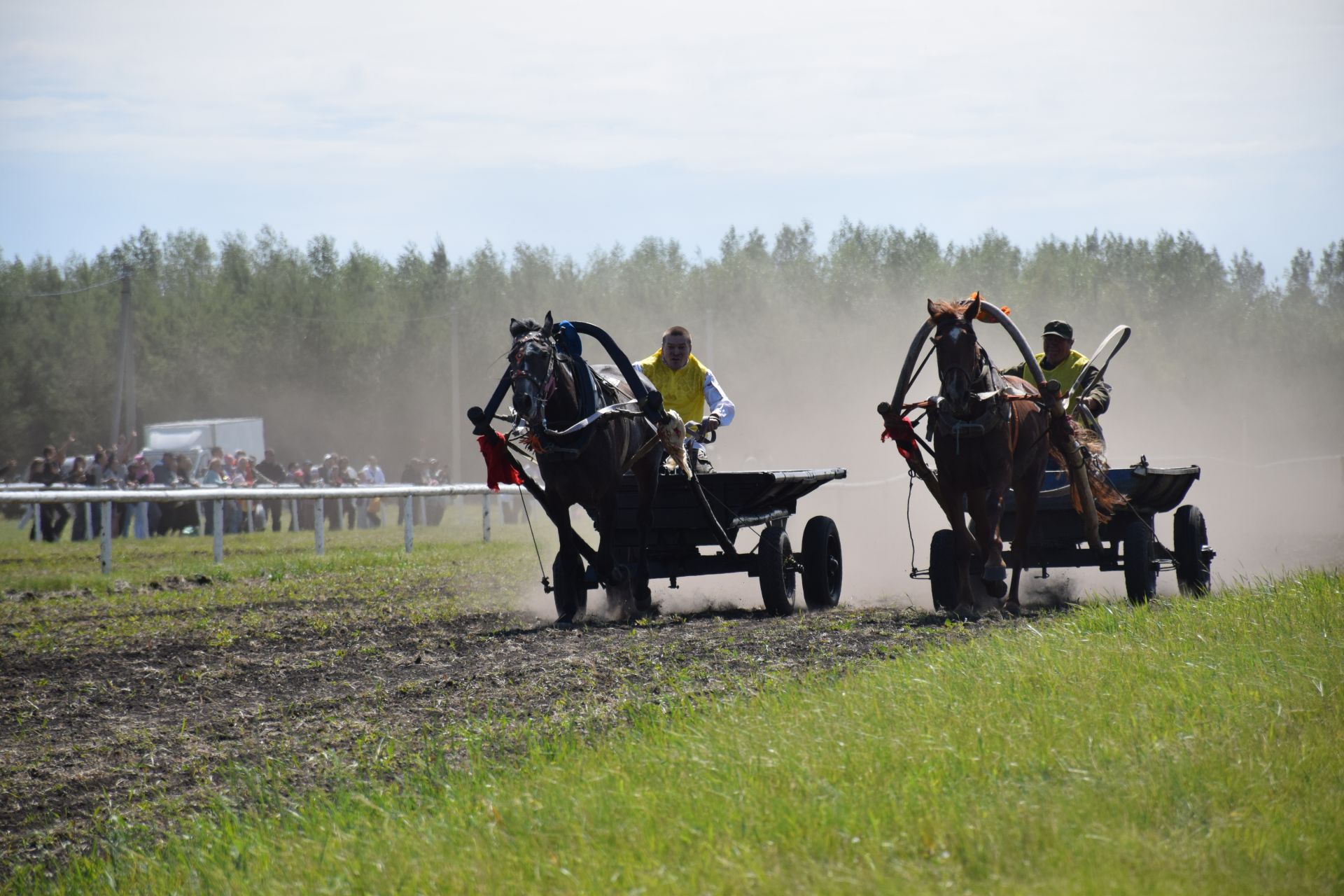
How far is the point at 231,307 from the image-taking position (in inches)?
2458

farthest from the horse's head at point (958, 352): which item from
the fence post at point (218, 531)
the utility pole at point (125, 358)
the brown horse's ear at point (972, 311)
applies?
the utility pole at point (125, 358)

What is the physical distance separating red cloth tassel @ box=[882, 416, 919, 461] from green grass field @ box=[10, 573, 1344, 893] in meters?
3.57

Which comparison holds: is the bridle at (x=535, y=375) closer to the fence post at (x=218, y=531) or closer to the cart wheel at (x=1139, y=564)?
the cart wheel at (x=1139, y=564)

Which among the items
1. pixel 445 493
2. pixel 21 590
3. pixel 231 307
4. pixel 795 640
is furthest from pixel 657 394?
pixel 231 307

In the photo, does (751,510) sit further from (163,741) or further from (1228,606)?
(163,741)

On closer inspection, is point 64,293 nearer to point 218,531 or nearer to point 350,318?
point 350,318

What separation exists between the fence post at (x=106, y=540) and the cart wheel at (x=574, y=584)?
7442mm

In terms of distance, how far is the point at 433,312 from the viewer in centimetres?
6662

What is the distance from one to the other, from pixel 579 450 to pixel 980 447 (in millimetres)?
2746

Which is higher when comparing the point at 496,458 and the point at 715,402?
the point at 715,402

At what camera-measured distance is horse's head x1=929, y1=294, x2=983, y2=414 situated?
9.48m

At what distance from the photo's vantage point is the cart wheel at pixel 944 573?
34.7ft

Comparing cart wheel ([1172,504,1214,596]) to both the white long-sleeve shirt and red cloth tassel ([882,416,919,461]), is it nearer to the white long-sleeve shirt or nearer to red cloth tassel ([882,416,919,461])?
red cloth tassel ([882,416,919,461])

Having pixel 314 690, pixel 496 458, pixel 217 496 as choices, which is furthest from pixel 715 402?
pixel 217 496
